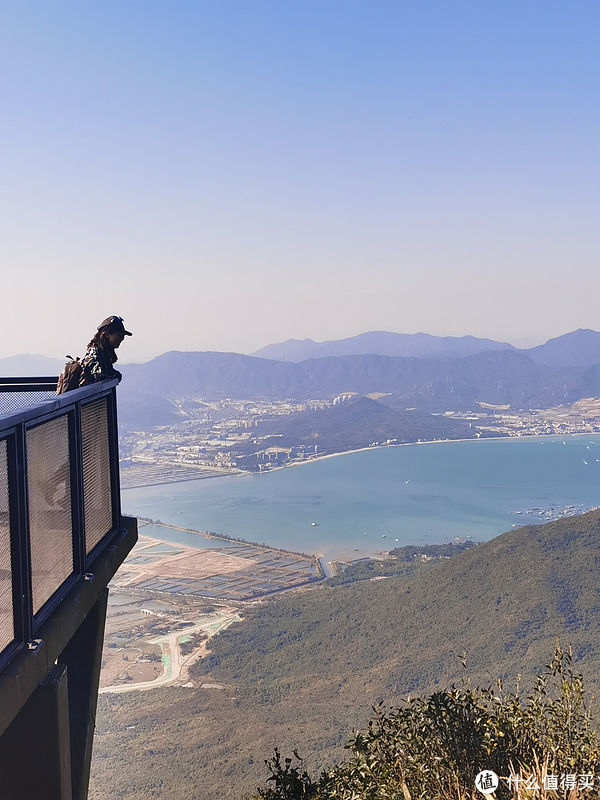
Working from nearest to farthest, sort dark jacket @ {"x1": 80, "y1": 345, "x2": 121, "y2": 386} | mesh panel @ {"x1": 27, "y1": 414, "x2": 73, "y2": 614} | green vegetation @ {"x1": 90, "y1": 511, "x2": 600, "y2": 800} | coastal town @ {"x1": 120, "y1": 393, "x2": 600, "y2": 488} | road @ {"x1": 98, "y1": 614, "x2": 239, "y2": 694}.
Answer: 1. mesh panel @ {"x1": 27, "y1": 414, "x2": 73, "y2": 614}
2. dark jacket @ {"x1": 80, "y1": 345, "x2": 121, "y2": 386}
3. green vegetation @ {"x1": 90, "y1": 511, "x2": 600, "y2": 800}
4. road @ {"x1": 98, "y1": 614, "x2": 239, "y2": 694}
5. coastal town @ {"x1": 120, "y1": 393, "x2": 600, "y2": 488}

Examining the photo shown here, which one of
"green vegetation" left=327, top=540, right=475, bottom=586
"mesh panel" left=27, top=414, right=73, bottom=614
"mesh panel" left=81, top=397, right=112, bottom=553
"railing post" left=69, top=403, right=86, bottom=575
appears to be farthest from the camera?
"green vegetation" left=327, top=540, right=475, bottom=586

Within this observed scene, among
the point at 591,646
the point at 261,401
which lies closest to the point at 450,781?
the point at 591,646

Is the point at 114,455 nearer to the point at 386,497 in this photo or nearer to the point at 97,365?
the point at 97,365

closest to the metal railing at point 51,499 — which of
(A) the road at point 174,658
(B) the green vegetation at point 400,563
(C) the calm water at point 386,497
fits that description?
(A) the road at point 174,658

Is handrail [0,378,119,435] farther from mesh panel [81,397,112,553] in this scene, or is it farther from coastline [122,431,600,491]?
coastline [122,431,600,491]

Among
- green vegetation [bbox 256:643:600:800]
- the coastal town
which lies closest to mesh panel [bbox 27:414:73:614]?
green vegetation [bbox 256:643:600:800]

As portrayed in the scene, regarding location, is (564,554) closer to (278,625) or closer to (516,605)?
(516,605)

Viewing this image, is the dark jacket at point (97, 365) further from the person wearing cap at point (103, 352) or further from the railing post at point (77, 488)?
the railing post at point (77, 488)
